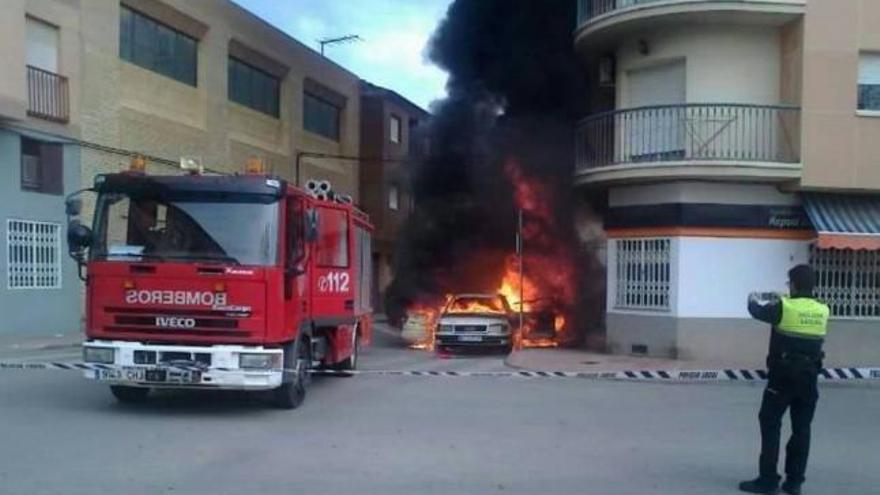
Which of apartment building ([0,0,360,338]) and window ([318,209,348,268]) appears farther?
apartment building ([0,0,360,338])

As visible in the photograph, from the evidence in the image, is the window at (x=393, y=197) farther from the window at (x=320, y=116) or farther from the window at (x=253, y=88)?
the window at (x=253, y=88)

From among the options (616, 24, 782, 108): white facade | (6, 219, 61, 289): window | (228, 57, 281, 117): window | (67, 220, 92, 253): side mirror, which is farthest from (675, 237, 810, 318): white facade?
(228, 57, 281, 117): window

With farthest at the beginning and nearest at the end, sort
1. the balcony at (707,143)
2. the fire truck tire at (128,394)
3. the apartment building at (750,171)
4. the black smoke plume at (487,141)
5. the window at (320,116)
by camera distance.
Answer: the window at (320,116), the black smoke plume at (487,141), the balcony at (707,143), the apartment building at (750,171), the fire truck tire at (128,394)

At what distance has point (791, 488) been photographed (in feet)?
23.7

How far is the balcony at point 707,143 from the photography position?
1770 centimetres

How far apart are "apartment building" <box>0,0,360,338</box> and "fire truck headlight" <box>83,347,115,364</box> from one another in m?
6.39

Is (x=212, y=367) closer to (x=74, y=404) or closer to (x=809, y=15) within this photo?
(x=74, y=404)

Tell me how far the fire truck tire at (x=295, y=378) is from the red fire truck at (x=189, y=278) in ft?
0.47

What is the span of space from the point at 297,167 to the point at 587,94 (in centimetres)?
1419

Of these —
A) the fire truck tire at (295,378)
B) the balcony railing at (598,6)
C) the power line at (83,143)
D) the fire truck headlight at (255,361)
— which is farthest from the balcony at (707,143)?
the fire truck headlight at (255,361)

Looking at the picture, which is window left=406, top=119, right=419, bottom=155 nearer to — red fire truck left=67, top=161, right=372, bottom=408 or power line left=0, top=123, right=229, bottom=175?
power line left=0, top=123, right=229, bottom=175

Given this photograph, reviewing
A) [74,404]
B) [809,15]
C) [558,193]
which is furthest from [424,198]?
[74,404]

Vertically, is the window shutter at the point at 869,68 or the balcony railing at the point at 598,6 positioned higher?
the balcony railing at the point at 598,6

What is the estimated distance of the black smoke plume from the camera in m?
25.4
